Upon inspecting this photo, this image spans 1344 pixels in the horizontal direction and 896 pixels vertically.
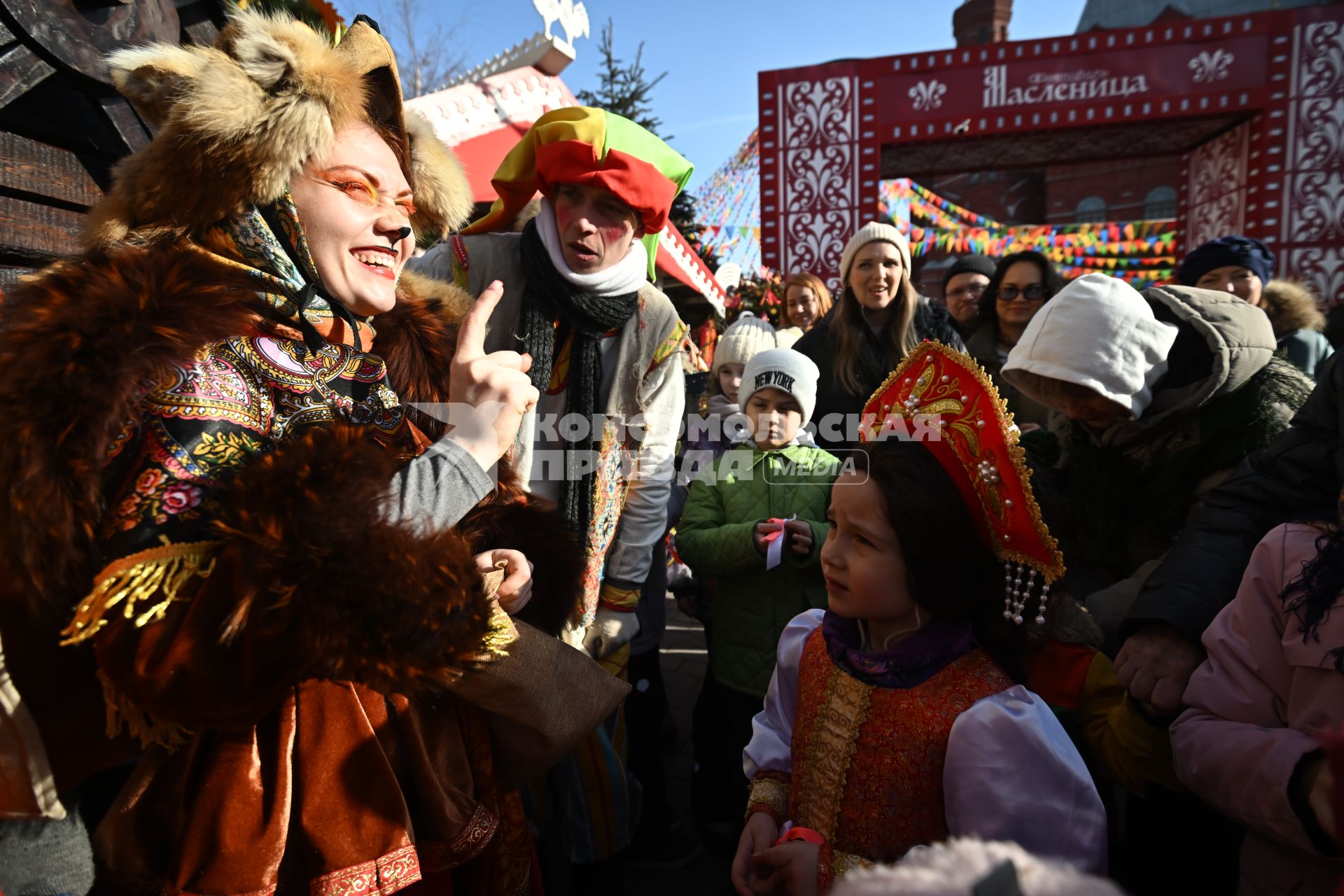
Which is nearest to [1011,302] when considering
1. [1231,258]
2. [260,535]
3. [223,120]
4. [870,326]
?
[870,326]

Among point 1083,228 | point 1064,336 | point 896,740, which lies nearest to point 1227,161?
point 1083,228

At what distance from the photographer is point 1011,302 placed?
3.18 metres

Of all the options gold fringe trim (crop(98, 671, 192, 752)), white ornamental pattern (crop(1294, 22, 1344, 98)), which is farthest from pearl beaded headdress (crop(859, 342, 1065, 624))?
white ornamental pattern (crop(1294, 22, 1344, 98))

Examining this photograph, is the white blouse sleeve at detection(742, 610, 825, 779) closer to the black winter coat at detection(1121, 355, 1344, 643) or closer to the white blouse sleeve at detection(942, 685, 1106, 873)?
the white blouse sleeve at detection(942, 685, 1106, 873)

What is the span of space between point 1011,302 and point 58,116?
363 cm

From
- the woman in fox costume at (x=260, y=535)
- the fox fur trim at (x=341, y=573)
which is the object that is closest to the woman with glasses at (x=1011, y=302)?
the woman in fox costume at (x=260, y=535)

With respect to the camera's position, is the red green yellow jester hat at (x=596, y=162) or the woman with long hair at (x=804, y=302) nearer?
the red green yellow jester hat at (x=596, y=162)

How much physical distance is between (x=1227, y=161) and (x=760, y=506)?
11.4 m

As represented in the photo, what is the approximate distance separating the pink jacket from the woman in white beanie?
76.6 inches

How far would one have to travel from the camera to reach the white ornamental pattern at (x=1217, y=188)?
31.1 feet

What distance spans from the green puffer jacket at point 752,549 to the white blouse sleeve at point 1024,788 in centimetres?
120

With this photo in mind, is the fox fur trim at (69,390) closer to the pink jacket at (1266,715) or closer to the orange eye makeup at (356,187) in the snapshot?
the orange eye makeup at (356,187)

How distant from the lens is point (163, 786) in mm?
1124

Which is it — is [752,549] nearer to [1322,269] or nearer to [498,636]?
[498,636]
